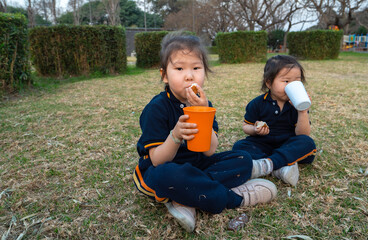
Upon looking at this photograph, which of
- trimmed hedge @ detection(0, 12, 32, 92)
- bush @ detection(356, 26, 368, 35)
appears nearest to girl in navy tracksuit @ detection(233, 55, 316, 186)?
trimmed hedge @ detection(0, 12, 32, 92)

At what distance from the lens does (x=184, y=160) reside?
1.74m

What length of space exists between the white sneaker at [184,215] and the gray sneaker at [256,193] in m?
0.35

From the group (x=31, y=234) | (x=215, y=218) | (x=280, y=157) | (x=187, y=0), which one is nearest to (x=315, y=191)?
(x=280, y=157)

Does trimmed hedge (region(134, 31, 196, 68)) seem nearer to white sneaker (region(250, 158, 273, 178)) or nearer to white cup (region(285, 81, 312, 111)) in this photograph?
white cup (region(285, 81, 312, 111))

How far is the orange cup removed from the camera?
1.31 metres

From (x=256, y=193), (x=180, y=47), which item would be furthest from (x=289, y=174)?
(x=180, y=47)

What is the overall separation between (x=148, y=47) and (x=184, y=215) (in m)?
10.3

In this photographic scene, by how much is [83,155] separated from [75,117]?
1464 millimetres

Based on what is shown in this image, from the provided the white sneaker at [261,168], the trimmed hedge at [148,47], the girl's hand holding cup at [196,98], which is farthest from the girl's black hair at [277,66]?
the trimmed hedge at [148,47]

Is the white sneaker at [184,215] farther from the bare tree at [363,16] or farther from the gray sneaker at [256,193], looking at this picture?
the bare tree at [363,16]

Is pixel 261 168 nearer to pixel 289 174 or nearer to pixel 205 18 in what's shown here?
pixel 289 174

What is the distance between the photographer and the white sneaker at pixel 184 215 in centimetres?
143

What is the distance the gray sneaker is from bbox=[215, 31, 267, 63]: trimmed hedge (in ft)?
37.7

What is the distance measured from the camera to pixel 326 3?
2077cm
